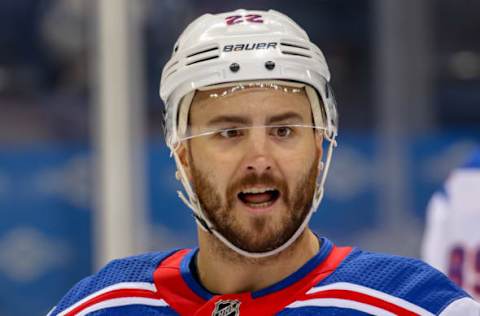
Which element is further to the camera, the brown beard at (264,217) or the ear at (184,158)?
the ear at (184,158)

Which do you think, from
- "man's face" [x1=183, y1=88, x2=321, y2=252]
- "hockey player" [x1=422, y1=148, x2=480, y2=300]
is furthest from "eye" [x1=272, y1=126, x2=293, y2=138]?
"hockey player" [x1=422, y1=148, x2=480, y2=300]

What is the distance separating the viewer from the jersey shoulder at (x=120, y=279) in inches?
74.1

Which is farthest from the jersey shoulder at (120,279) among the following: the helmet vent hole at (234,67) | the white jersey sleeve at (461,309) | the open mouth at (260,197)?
the white jersey sleeve at (461,309)

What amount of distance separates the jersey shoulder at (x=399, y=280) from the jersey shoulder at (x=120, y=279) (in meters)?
0.31

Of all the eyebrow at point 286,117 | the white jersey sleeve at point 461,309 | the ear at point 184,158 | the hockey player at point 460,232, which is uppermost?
the eyebrow at point 286,117

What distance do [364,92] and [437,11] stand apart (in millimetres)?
422

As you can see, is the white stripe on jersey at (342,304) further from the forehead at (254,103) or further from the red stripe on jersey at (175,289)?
the forehead at (254,103)

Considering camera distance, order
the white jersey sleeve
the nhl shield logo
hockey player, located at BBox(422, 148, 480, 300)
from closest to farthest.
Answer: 1. the white jersey sleeve
2. the nhl shield logo
3. hockey player, located at BBox(422, 148, 480, 300)

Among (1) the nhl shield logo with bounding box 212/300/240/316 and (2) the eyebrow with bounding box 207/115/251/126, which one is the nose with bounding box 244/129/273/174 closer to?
(2) the eyebrow with bounding box 207/115/251/126

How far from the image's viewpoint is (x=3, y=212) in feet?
15.1

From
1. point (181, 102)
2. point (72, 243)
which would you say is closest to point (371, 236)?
point (72, 243)

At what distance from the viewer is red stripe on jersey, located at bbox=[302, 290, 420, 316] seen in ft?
5.50

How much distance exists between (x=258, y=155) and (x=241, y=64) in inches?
6.1

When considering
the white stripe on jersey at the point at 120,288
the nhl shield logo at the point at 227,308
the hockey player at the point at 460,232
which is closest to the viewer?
the nhl shield logo at the point at 227,308
